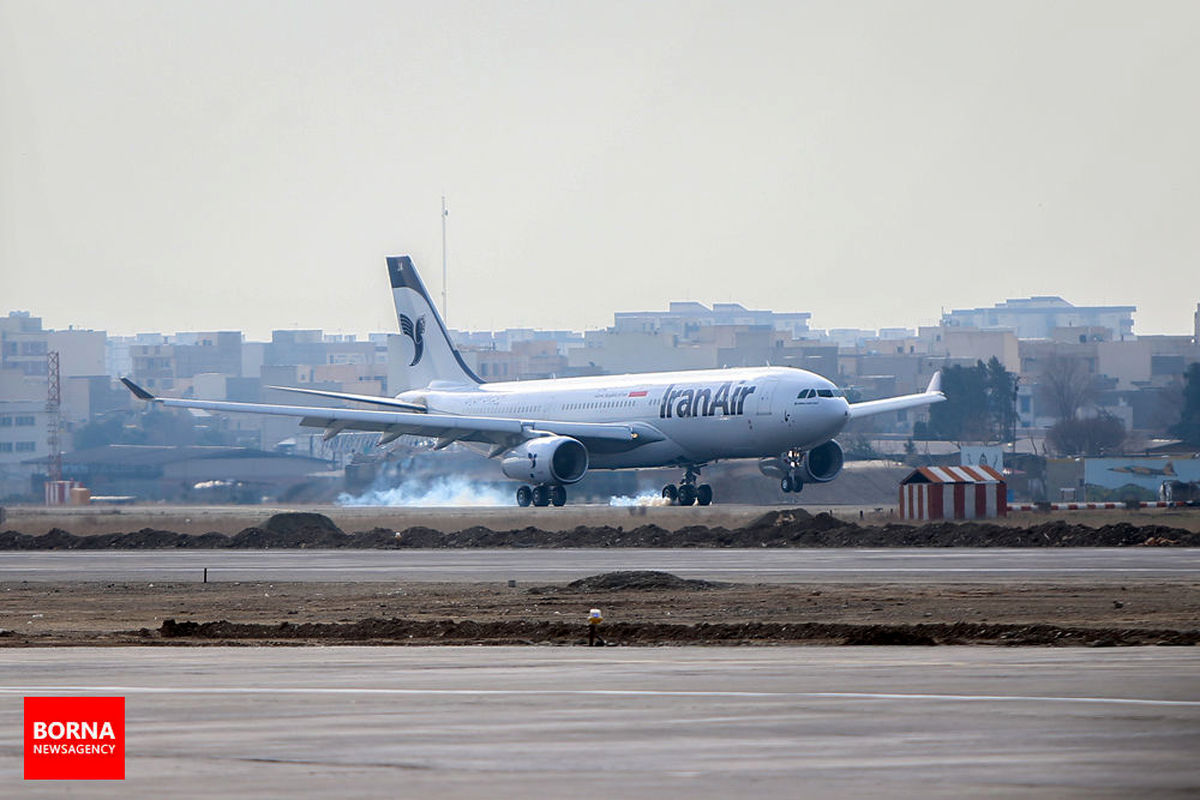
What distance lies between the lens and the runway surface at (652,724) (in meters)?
11.4

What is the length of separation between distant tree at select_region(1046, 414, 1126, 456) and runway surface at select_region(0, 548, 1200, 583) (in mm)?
61790

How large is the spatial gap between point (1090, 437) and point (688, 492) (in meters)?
43.2

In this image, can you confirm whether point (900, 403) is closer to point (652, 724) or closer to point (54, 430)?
point (652, 724)

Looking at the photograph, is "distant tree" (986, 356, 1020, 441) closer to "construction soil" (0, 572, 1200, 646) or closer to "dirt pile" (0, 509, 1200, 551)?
"dirt pile" (0, 509, 1200, 551)

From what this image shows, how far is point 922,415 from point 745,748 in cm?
14355

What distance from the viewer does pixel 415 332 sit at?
264 feet

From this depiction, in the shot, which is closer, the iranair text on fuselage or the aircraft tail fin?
the iranair text on fuselage

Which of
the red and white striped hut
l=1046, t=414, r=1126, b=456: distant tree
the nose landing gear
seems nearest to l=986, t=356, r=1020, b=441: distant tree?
l=1046, t=414, r=1126, b=456: distant tree

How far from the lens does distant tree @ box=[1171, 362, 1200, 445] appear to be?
114250 mm

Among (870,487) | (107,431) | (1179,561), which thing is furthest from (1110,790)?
(107,431)

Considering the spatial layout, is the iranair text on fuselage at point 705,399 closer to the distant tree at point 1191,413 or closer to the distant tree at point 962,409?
the distant tree at point 1191,413

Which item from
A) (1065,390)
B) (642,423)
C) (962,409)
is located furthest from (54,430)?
(642,423)

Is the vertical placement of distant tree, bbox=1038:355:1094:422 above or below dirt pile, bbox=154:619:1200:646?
above

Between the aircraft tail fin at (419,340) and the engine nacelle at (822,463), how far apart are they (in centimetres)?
1753
